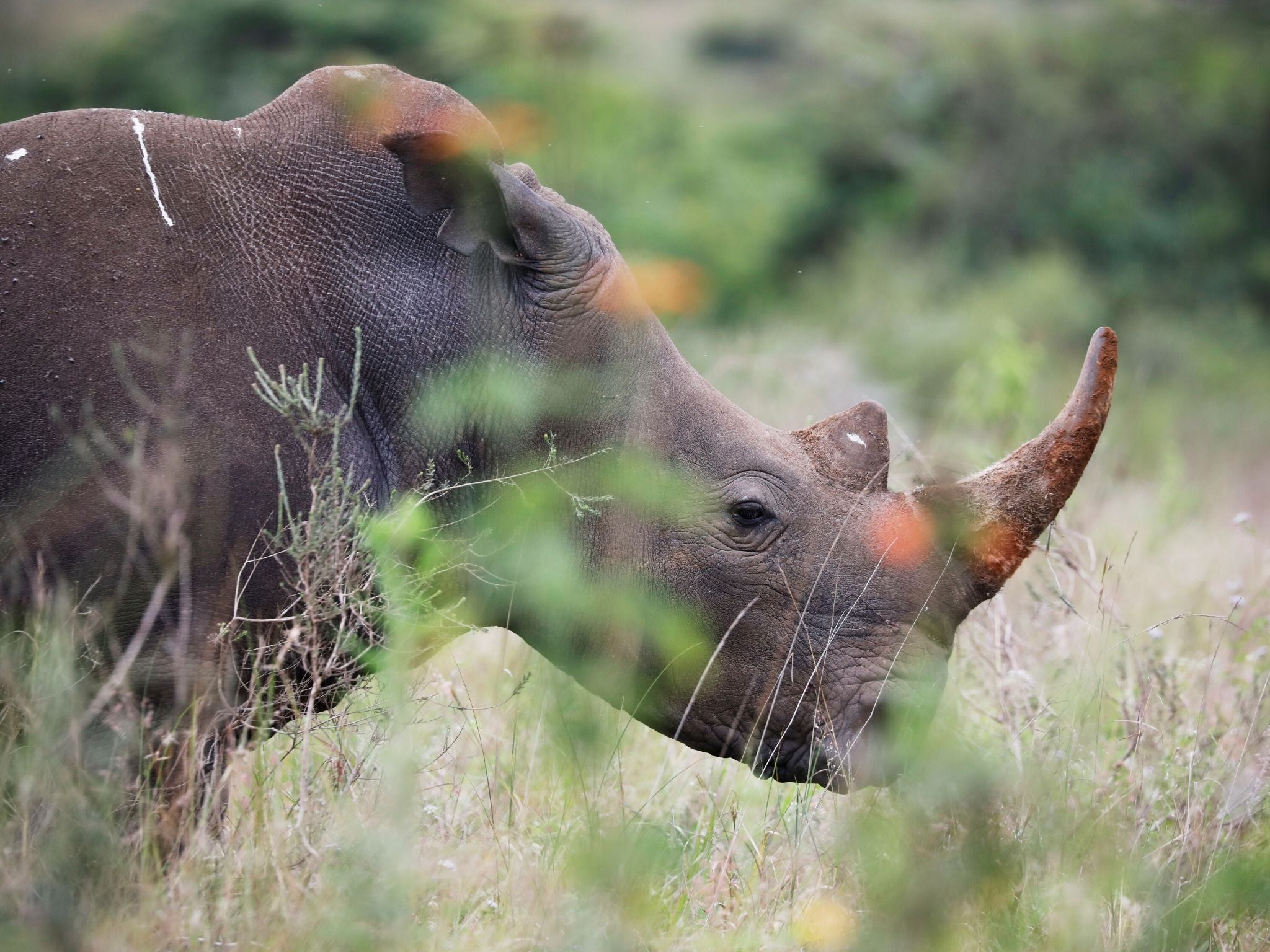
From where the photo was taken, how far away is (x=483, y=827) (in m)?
4.07

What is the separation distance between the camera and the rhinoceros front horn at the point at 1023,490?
4016mm

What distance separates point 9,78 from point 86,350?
13.6 meters

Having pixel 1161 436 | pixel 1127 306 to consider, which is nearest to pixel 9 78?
pixel 1161 436

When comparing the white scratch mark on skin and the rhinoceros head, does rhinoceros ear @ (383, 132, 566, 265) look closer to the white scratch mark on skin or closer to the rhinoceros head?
the rhinoceros head

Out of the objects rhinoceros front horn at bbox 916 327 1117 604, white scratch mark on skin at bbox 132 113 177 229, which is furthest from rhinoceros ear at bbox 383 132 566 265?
rhinoceros front horn at bbox 916 327 1117 604

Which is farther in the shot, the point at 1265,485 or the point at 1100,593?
the point at 1265,485

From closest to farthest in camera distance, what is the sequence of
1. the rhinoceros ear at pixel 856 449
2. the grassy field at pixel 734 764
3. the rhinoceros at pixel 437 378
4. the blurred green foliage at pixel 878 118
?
the grassy field at pixel 734 764 < the rhinoceros at pixel 437 378 < the rhinoceros ear at pixel 856 449 < the blurred green foliage at pixel 878 118

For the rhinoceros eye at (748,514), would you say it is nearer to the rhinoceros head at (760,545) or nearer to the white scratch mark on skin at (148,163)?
the rhinoceros head at (760,545)

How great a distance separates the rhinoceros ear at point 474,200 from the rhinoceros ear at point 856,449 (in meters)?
1.00

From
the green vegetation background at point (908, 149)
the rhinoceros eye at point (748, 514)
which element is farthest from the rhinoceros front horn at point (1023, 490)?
the green vegetation background at point (908, 149)

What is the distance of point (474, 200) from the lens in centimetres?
398

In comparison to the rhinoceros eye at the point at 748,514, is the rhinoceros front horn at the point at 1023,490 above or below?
above

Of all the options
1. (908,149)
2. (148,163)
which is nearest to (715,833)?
(148,163)

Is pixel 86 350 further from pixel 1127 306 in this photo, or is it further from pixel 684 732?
pixel 1127 306
